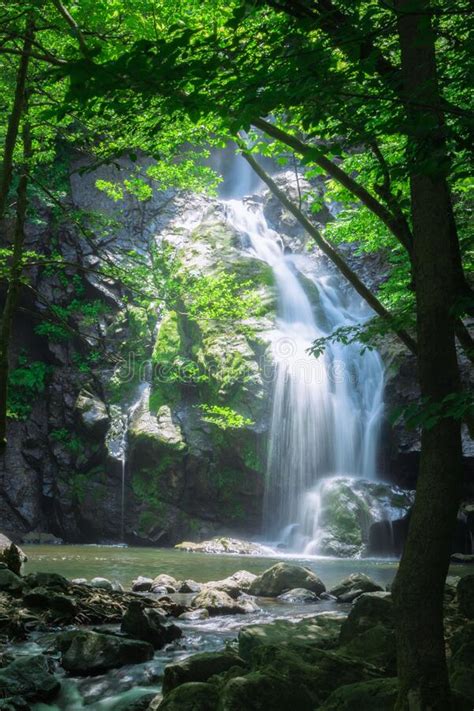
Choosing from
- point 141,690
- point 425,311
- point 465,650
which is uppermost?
point 425,311

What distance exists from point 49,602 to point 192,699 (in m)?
4.90

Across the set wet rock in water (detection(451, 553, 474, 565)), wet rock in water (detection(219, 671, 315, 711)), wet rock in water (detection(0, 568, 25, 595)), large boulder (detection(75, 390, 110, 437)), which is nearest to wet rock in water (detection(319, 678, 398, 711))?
wet rock in water (detection(219, 671, 315, 711))

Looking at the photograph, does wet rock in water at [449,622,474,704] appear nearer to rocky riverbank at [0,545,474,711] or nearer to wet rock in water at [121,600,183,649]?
rocky riverbank at [0,545,474,711]

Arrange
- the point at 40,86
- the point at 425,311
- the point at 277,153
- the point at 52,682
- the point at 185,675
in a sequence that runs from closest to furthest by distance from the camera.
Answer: the point at 425,311 → the point at 185,675 → the point at 52,682 → the point at 277,153 → the point at 40,86

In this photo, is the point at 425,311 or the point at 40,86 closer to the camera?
the point at 425,311

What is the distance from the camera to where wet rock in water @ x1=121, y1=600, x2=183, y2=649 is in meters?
7.34

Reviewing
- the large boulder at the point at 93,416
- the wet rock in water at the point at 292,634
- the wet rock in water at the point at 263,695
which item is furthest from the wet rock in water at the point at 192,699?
the large boulder at the point at 93,416

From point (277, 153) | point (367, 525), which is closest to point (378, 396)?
point (367, 525)

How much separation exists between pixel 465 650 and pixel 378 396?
18.3 meters

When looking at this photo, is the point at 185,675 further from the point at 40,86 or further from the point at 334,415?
the point at 334,415

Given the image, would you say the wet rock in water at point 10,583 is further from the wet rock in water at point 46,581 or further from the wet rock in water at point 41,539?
the wet rock in water at point 41,539

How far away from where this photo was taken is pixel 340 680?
461 cm

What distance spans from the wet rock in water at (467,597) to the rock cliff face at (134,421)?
12679mm

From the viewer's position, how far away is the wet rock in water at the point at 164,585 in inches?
450
